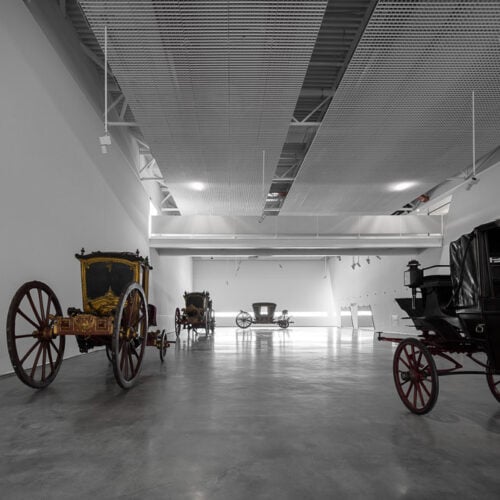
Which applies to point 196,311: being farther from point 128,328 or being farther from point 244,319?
point 128,328

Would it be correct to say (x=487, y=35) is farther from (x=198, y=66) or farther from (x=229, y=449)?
(x=229, y=449)

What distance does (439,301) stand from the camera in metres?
4.03

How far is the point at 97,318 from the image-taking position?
14.8 ft

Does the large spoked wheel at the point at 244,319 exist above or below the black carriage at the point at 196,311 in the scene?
below

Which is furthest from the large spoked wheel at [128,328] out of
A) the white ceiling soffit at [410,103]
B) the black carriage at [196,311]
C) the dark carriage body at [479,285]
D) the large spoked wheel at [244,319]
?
the large spoked wheel at [244,319]

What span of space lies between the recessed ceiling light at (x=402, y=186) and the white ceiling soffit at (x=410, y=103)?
11cm

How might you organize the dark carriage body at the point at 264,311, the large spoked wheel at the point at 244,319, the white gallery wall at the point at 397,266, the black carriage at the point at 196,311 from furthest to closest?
the large spoked wheel at the point at 244,319 → the dark carriage body at the point at 264,311 → the black carriage at the point at 196,311 → the white gallery wall at the point at 397,266

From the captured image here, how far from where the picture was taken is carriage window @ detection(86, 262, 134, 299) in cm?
516

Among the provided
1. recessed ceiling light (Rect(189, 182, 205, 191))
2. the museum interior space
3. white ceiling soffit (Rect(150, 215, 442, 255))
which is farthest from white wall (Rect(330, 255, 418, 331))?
recessed ceiling light (Rect(189, 182, 205, 191))

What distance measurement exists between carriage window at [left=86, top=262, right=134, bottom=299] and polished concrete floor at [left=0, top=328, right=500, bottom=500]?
102cm

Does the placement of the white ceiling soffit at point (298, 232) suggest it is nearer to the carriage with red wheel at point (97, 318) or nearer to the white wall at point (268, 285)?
the carriage with red wheel at point (97, 318)

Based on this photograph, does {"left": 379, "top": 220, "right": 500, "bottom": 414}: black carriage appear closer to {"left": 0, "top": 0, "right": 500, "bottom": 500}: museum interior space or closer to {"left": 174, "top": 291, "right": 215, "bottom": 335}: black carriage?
{"left": 0, "top": 0, "right": 500, "bottom": 500}: museum interior space

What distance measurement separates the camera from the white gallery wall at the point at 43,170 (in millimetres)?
5434

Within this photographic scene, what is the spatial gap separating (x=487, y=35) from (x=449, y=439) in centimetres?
546
